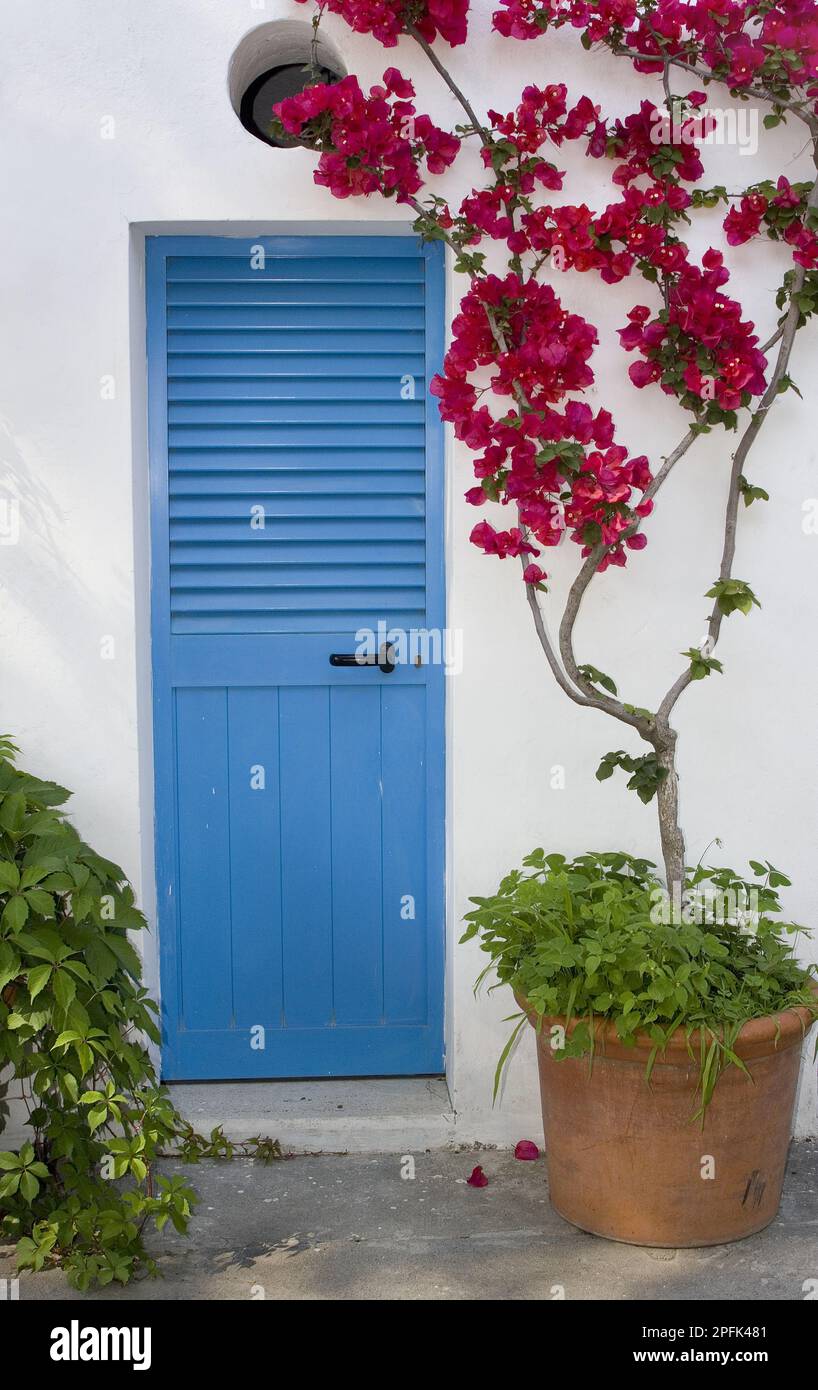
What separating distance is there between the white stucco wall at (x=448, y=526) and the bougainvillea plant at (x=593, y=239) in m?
0.09

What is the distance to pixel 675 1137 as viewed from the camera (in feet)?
8.87

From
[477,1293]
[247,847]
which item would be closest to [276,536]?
[247,847]

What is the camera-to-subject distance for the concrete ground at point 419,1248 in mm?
2625

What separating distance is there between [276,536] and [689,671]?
112 cm

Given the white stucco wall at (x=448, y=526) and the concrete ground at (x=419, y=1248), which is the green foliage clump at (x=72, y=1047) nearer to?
the concrete ground at (x=419, y=1248)

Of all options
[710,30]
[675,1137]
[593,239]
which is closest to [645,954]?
[675,1137]

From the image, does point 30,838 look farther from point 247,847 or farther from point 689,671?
point 689,671

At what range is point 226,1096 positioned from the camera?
11.0ft

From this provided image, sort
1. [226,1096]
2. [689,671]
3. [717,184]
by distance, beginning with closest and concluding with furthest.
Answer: [689,671] < [717,184] < [226,1096]

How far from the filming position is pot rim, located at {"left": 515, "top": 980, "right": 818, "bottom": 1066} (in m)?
2.65

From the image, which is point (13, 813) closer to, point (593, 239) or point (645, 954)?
point (645, 954)

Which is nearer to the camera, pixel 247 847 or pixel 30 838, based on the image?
pixel 30 838

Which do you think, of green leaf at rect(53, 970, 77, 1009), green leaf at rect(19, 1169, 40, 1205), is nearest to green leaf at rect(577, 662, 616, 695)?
green leaf at rect(53, 970, 77, 1009)

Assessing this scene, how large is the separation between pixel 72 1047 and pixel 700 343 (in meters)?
2.08
